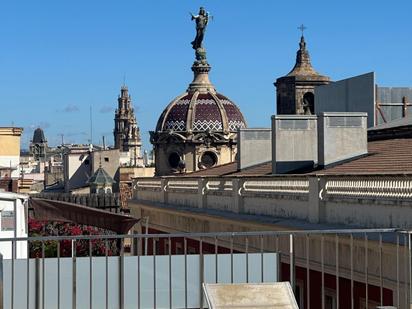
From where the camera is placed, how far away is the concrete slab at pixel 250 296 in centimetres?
1065

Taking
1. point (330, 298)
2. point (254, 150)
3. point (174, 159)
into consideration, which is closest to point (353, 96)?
point (254, 150)

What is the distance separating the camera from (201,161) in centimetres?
7888

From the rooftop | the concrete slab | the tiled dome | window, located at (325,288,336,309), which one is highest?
the tiled dome

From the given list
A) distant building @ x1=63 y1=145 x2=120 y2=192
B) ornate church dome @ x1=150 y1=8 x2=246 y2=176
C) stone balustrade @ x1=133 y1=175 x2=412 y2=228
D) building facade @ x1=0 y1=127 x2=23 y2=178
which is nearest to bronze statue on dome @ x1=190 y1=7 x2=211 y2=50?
ornate church dome @ x1=150 y1=8 x2=246 y2=176

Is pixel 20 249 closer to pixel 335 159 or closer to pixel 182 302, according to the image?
pixel 182 302

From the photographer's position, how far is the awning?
17.2 meters

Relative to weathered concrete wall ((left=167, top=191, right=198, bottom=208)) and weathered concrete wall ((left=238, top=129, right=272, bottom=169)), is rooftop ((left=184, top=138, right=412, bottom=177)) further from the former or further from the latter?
weathered concrete wall ((left=238, top=129, right=272, bottom=169))

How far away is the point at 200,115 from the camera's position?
7950cm

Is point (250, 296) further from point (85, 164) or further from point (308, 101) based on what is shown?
point (85, 164)

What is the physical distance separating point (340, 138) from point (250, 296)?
14.0 m

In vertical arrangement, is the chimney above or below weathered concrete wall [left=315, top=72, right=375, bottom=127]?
below

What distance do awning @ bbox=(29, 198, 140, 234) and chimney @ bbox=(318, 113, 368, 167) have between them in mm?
8190

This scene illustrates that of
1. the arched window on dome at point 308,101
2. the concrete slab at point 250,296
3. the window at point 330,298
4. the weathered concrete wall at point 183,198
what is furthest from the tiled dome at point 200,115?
the concrete slab at point 250,296

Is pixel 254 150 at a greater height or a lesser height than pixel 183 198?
greater
